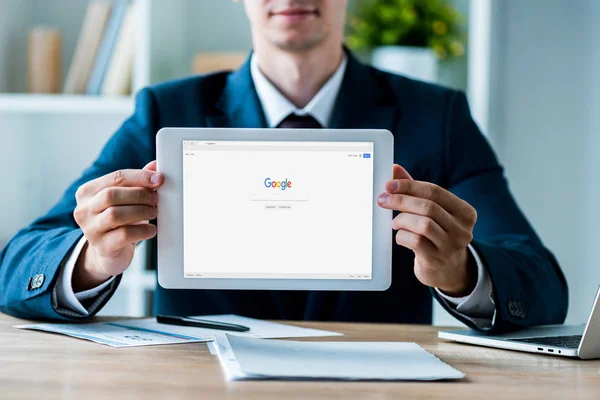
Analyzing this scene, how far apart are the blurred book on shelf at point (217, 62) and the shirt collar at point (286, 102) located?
87cm

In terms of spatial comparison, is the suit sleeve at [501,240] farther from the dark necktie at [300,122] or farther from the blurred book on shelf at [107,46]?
the blurred book on shelf at [107,46]

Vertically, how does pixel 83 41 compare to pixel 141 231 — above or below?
above

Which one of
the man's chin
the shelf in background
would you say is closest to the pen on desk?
the man's chin

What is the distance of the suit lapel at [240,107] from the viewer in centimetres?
168

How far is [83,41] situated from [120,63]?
0.14m

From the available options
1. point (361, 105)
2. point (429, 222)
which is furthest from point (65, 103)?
point (429, 222)

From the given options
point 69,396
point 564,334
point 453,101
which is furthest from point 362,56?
point 69,396

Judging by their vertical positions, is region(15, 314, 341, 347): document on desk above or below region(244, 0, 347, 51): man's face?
below

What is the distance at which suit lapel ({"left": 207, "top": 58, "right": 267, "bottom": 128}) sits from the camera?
168 cm

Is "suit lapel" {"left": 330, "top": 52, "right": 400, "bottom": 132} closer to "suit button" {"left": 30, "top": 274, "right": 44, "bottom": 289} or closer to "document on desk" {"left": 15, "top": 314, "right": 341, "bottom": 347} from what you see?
"document on desk" {"left": 15, "top": 314, "right": 341, "bottom": 347}

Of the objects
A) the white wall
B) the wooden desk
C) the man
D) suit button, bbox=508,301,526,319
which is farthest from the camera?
the white wall

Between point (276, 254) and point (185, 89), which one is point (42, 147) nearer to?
point (185, 89)

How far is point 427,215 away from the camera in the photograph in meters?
1.14

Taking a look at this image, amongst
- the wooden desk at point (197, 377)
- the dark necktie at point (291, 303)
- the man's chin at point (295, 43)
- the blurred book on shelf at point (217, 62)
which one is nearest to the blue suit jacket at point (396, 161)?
the dark necktie at point (291, 303)
